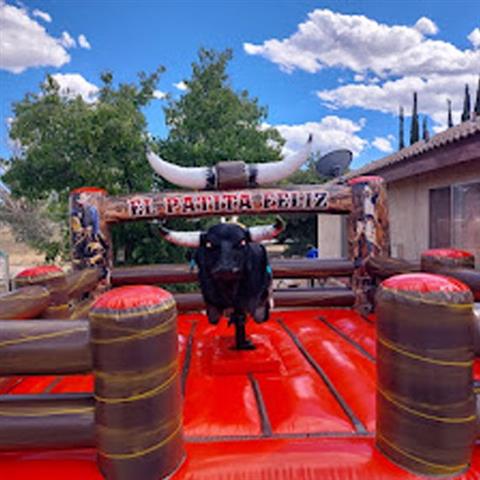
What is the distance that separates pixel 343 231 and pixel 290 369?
8776 mm

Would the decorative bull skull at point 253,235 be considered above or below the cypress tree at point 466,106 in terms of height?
below

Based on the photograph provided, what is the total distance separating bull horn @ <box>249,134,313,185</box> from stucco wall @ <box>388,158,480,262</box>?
8.95 ft

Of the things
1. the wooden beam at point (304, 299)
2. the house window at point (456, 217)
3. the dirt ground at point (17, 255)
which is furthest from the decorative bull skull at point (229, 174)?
the dirt ground at point (17, 255)

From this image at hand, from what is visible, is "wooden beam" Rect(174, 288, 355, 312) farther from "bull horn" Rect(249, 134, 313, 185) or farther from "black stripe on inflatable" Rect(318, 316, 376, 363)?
"bull horn" Rect(249, 134, 313, 185)

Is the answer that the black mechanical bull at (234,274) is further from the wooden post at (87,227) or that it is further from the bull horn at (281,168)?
the wooden post at (87,227)

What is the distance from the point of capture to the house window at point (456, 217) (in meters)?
5.84

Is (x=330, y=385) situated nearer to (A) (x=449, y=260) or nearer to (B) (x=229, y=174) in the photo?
(A) (x=449, y=260)

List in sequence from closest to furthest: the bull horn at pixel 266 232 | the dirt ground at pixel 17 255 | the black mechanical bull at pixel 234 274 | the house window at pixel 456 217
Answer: the black mechanical bull at pixel 234 274
the bull horn at pixel 266 232
the house window at pixel 456 217
the dirt ground at pixel 17 255

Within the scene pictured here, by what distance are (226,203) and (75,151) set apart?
21.8 ft

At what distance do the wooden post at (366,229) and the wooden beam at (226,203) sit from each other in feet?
0.51

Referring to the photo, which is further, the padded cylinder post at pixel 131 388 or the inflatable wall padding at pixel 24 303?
the inflatable wall padding at pixel 24 303

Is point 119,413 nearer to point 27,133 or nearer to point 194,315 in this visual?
point 194,315

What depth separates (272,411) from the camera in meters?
2.56

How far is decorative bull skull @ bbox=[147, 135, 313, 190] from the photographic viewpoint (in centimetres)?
477
